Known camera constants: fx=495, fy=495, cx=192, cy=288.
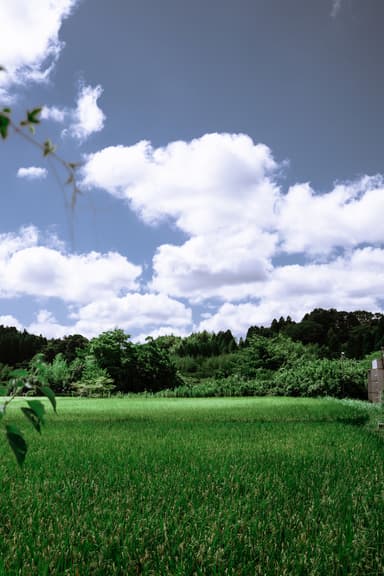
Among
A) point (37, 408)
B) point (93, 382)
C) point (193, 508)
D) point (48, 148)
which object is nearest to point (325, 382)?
point (93, 382)

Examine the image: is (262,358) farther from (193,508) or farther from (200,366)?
(193,508)

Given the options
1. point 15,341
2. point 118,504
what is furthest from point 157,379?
point 118,504

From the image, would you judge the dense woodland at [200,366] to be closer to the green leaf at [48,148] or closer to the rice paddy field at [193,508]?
the rice paddy field at [193,508]

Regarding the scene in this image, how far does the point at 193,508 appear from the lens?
363 centimetres

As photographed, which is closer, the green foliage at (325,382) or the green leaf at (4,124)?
the green leaf at (4,124)

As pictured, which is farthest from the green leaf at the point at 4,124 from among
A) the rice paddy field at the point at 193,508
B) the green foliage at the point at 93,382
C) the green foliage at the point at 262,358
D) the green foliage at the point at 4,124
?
the green foliage at the point at 262,358

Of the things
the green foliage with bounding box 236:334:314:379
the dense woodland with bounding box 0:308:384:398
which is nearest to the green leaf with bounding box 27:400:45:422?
the dense woodland with bounding box 0:308:384:398

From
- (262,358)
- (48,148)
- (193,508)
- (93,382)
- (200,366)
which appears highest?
(48,148)

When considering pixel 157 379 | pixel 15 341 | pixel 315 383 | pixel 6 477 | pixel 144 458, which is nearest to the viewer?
pixel 6 477

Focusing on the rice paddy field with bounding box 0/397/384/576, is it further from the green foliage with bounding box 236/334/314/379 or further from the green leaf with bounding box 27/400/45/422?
the green foliage with bounding box 236/334/314/379

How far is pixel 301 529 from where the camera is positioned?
3.28m

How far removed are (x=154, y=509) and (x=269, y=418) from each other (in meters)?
8.02

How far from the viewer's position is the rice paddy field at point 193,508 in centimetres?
279

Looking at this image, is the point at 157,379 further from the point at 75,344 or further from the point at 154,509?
the point at 154,509
